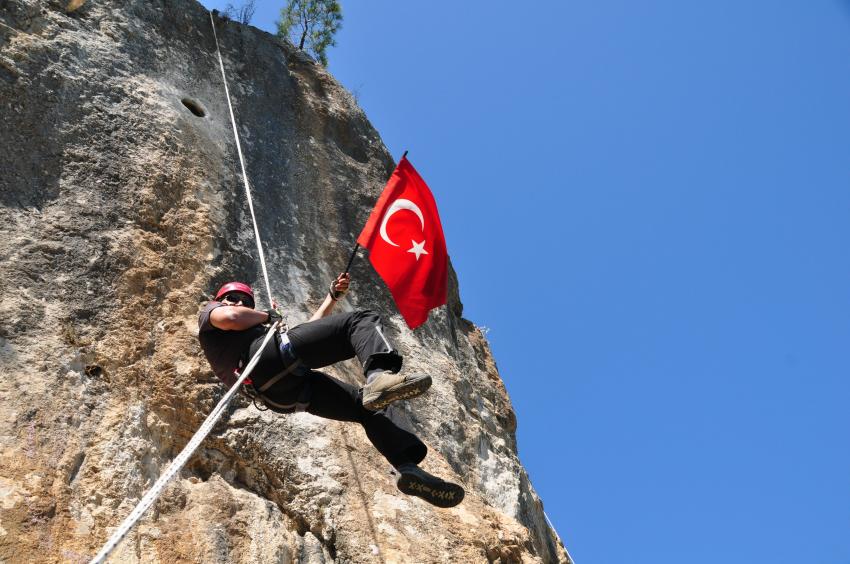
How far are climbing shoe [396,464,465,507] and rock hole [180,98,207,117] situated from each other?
5130 millimetres

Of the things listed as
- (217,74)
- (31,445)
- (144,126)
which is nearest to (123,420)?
(31,445)

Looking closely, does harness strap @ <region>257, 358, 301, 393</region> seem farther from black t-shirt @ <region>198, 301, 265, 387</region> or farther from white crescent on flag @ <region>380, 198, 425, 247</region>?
white crescent on flag @ <region>380, 198, 425, 247</region>

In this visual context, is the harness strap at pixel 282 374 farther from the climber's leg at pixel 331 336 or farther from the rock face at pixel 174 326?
the rock face at pixel 174 326

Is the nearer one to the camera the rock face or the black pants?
the black pants

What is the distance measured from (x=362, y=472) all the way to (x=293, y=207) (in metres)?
3.34

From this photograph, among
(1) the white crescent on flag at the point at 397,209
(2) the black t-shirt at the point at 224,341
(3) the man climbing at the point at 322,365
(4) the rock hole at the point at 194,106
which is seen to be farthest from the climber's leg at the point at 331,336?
(4) the rock hole at the point at 194,106

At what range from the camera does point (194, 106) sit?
9.20 metres

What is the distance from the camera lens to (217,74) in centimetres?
996

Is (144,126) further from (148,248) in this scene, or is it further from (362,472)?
(362,472)

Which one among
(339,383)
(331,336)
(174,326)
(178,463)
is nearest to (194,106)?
(174,326)

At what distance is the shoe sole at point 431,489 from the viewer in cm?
531

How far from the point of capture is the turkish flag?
24.7 ft

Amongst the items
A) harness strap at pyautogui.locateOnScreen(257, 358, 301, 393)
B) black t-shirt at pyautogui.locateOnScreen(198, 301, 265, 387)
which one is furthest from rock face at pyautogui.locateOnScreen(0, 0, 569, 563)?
harness strap at pyautogui.locateOnScreen(257, 358, 301, 393)

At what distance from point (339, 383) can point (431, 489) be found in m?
0.95
